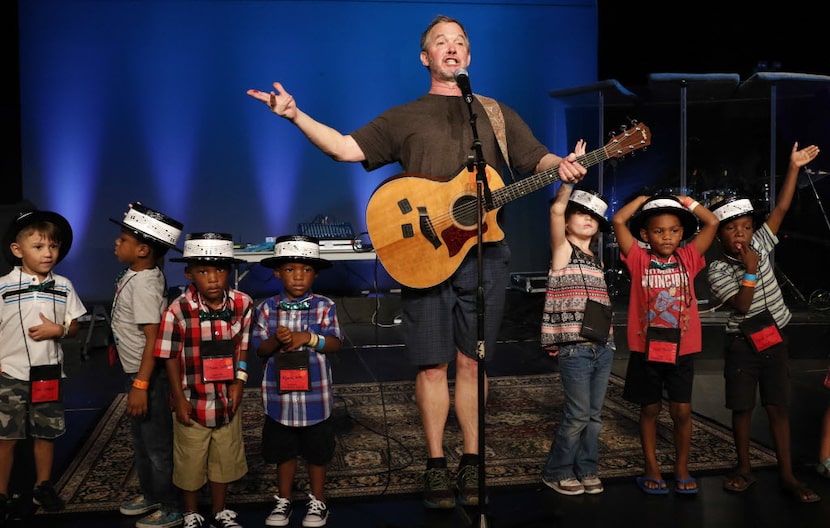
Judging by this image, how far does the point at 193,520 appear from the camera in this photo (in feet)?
10.0

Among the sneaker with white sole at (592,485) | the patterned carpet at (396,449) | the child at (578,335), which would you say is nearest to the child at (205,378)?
the patterned carpet at (396,449)

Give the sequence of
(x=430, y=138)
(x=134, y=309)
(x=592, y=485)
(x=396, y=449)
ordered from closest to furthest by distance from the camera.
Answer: (x=134, y=309) < (x=430, y=138) < (x=592, y=485) < (x=396, y=449)

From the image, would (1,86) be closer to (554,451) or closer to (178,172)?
(178,172)

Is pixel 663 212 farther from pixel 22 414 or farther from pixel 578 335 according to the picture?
pixel 22 414

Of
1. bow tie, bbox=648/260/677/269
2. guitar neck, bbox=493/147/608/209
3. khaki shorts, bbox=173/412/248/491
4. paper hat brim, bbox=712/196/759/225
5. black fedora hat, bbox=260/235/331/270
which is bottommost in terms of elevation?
khaki shorts, bbox=173/412/248/491

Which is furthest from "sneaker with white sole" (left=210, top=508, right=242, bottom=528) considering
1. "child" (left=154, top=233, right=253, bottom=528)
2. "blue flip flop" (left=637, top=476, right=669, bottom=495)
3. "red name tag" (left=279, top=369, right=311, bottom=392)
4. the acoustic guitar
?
"blue flip flop" (left=637, top=476, right=669, bottom=495)

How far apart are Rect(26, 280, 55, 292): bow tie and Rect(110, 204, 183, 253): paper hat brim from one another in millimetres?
517

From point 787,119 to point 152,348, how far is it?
28.7 ft

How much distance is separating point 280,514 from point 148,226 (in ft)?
4.55

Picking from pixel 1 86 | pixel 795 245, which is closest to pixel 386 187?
pixel 1 86

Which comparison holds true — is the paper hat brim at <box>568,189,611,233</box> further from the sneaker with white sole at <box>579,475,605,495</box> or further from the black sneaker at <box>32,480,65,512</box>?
the black sneaker at <box>32,480,65,512</box>

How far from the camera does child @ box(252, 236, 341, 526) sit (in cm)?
307

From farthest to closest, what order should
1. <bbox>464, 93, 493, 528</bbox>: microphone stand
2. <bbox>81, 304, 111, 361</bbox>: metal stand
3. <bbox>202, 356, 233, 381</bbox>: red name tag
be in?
1. <bbox>81, 304, 111, 361</bbox>: metal stand
2. <bbox>202, 356, 233, 381</bbox>: red name tag
3. <bbox>464, 93, 493, 528</bbox>: microphone stand

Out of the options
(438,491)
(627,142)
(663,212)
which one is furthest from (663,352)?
(438,491)
